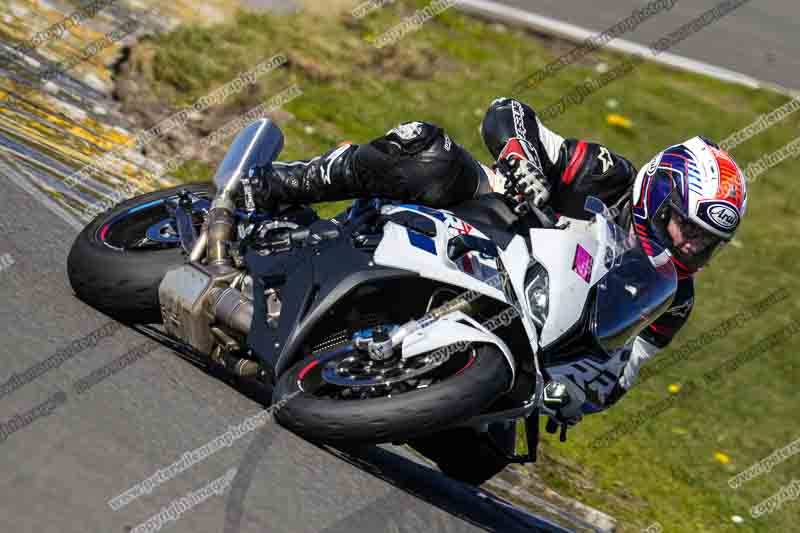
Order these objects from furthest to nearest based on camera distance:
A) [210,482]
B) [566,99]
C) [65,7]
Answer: [566,99] < [65,7] < [210,482]

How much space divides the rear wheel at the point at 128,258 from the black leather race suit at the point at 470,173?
556mm

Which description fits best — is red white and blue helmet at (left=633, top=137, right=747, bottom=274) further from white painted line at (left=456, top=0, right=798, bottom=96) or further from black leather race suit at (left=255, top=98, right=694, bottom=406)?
white painted line at (left=456, top=0, right=798, bottom=96)

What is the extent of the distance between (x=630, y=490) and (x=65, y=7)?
20.2 ft

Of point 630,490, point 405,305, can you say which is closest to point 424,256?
point 405,305

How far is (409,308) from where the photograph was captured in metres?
4.52

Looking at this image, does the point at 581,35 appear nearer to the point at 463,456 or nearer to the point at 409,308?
the point at 463,456

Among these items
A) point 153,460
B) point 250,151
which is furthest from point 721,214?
point 153,460

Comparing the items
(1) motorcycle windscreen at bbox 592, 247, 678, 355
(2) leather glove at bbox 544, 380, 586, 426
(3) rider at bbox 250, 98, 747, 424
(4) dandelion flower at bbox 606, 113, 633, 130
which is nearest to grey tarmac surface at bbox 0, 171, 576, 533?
(2) leather glove at bbox 544, 380, 586, 426

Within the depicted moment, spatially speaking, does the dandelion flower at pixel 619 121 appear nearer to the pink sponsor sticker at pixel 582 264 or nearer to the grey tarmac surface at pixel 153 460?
the grey tarmac surface at pixel 153 460

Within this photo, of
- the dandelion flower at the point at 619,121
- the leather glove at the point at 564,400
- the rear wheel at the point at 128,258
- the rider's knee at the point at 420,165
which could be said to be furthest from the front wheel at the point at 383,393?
the dandelion flower at the point at 619,121

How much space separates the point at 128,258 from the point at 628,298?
2.28 m

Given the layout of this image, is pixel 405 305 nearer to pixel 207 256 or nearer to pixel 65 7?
pixel 207 256

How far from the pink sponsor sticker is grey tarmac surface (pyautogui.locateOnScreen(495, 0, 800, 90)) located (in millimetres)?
7906

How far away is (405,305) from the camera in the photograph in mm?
4516
